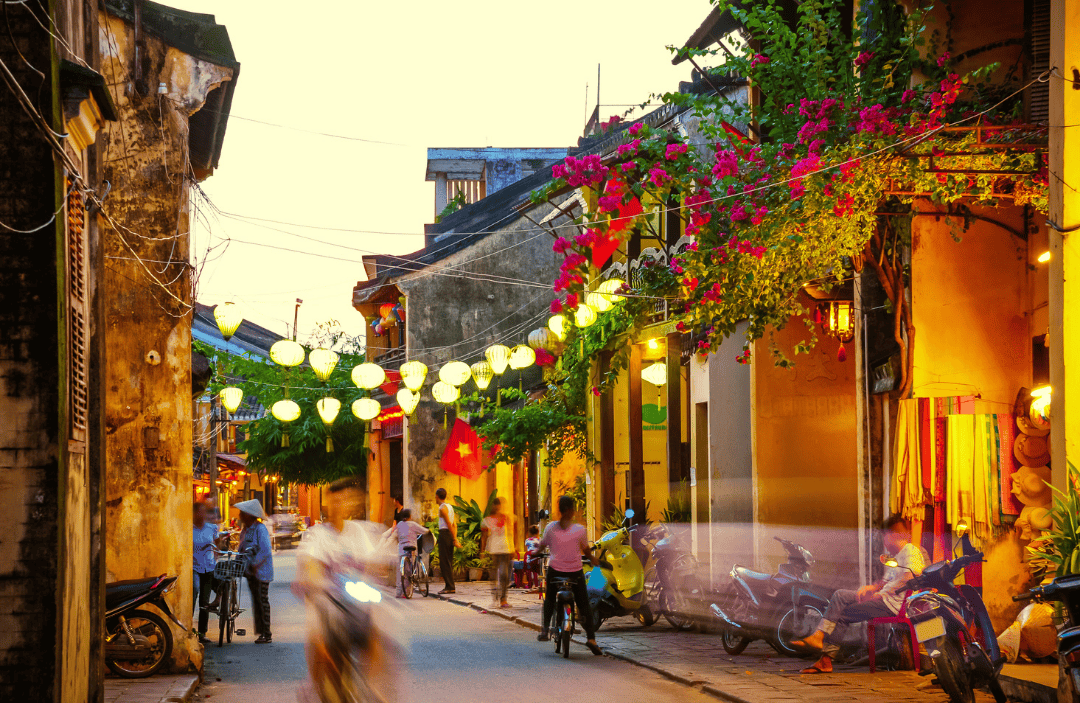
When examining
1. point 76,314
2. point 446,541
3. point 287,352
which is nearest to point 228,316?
point 287,352

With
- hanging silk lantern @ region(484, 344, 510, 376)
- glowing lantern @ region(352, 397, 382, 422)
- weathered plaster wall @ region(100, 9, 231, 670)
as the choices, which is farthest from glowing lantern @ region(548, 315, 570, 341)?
weathered plaster wall @ region(100, 9, 231, 670)

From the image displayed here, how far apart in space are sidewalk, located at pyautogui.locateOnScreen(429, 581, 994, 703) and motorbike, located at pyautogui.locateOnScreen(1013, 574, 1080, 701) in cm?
231

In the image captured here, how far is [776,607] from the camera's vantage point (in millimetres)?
11836

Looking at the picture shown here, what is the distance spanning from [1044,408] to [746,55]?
4.82 metres

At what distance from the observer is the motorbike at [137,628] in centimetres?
1062

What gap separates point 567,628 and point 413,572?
33.0 feet

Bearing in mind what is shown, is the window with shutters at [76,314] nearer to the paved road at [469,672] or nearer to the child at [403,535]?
the paved road at [469,672]

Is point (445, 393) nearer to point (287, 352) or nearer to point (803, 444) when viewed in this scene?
point (287, 352)

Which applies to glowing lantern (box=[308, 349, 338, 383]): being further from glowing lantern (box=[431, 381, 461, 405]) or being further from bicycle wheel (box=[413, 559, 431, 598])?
bicycle wheel (box=[413, 559, 431, 598])

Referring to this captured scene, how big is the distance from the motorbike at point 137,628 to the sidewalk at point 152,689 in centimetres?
17

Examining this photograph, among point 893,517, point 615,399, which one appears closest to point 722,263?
point 893,517

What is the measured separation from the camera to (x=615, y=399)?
73.0 ft

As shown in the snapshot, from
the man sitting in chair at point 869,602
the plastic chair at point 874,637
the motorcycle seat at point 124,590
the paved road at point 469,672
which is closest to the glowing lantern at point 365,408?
the paved road at point 469,672

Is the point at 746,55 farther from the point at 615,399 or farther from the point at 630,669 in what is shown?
the point at 615,399
